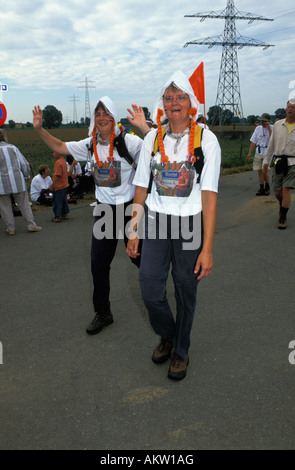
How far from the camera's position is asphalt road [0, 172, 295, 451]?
85.6 inches

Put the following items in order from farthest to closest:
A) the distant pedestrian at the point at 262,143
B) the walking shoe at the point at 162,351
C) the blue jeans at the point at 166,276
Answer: the distant pedestrian at the point at 262,143 < the walking shoe at the point at 162,351 < the blue jeans at the point at 166,276

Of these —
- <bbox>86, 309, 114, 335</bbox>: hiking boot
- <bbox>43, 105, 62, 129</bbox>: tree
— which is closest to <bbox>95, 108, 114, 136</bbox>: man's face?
<bbox>86, 309, 114, 335</bbox>: hiking boot

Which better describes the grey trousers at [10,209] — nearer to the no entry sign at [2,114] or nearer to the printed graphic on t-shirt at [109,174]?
the no entry sign at [2,114]

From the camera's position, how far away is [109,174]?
3.11 metres

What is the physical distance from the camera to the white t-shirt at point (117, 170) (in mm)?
3105

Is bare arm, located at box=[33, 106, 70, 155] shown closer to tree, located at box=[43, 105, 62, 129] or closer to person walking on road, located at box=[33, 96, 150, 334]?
person walking on road, located at box=[33, 96, 150, 334]

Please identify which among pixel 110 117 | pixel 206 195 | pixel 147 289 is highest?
pixel 110 117

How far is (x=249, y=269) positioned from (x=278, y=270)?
359 millimetres

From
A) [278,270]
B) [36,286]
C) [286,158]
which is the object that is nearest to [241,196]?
[286,158]

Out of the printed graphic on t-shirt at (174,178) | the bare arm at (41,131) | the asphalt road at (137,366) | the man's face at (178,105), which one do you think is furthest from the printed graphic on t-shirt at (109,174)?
the asphalt road at (137,366)

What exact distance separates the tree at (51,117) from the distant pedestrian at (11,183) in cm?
9176

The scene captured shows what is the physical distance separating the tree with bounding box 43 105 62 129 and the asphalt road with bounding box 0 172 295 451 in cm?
9498

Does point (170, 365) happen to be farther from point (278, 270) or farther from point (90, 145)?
point (278, 270)

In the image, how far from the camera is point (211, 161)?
226 centimetres
